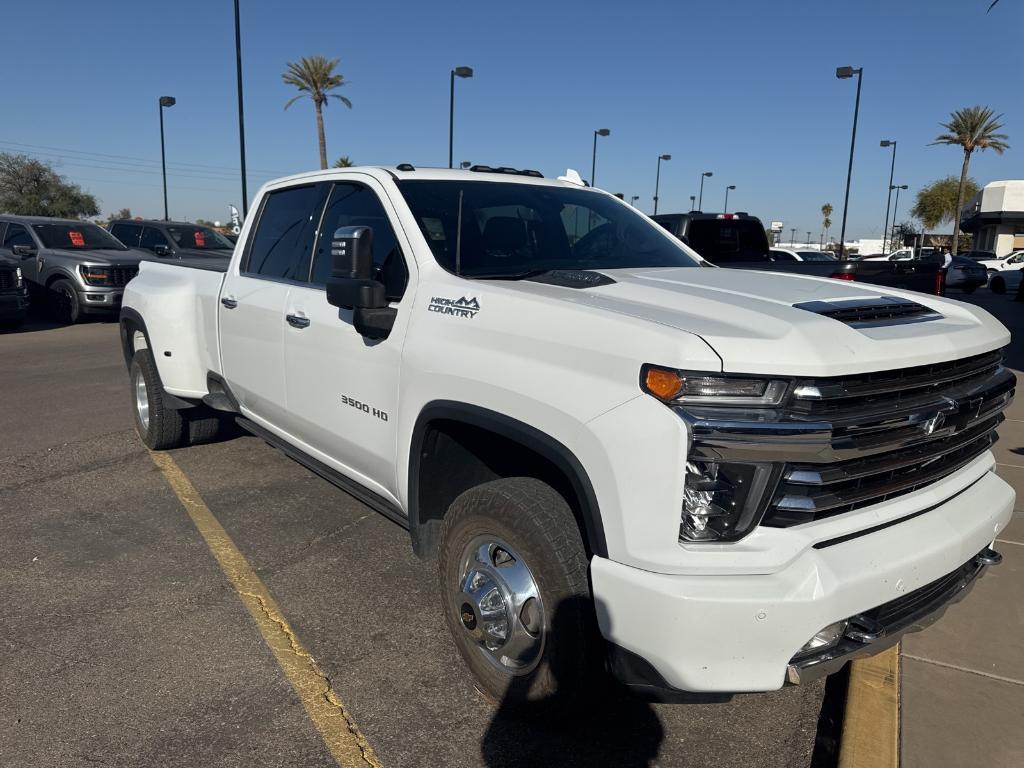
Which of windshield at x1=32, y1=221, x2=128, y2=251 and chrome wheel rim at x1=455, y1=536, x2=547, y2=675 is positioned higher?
windshield at x1=32, y1=221, x2=128, y2=251

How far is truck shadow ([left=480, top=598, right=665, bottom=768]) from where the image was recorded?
2.52 m

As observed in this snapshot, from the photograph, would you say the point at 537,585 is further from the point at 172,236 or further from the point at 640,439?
the point at 172,236

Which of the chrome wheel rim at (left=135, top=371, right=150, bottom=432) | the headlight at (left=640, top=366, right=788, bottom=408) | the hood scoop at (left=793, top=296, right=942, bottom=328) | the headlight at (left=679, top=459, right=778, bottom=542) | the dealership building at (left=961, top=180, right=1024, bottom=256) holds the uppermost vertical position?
the dealership building at (left=961, top=180, right=1024, bottom=256)

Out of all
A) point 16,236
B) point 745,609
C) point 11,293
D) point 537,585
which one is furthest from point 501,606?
point 16,236

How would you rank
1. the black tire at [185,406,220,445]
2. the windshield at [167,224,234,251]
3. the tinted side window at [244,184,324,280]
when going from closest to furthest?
1. the tinted side window at [244,184,324,280]
2. the black tire at [185,406,220,445]
3. the windshield at [167,224,234,251]

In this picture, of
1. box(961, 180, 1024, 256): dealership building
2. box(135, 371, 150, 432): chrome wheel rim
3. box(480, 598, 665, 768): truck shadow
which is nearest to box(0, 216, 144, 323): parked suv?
box(135, 371, 150, 432): chrome wheel rim

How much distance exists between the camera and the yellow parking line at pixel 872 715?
2641 millimetres

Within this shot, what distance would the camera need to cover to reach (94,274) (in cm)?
1318

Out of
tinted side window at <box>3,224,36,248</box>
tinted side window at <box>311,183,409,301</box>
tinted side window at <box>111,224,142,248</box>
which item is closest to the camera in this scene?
tinted side window at <box>311,183,409,301</box>

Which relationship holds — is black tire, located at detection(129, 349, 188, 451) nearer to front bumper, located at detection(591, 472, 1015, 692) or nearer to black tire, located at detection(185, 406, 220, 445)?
black tire, located at detection(185, 406, 220, 445)

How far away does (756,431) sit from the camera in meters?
2.06

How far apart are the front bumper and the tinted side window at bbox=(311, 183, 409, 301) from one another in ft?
5.22

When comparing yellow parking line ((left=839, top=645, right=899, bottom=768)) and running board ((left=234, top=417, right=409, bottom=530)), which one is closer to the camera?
yellow parking line ((left=839, top=645, right=899, bottom=768))

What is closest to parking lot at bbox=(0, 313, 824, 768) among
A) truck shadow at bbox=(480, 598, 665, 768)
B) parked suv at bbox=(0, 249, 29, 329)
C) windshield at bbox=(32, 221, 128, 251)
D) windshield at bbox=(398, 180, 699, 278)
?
truck shadow at bbox=(480, 598, 665, 768)
